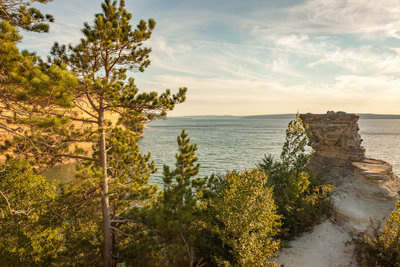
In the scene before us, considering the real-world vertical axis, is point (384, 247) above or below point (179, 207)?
below

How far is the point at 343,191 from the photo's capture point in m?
15.4

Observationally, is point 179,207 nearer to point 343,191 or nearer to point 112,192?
point 112,192

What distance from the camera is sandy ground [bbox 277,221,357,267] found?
12.1 meters

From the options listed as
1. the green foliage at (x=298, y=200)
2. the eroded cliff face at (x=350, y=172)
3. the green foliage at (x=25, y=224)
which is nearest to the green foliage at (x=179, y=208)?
the green foliage at (x=25, y=224)

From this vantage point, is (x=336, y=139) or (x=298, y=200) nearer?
(x=298, y=200)

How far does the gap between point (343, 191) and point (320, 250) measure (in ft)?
16.2

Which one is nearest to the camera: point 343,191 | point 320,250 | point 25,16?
point 25,16

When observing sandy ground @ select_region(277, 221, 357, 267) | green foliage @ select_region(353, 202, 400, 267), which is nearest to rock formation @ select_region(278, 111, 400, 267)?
sandy ground @ select_region(277, 221, 357, 267)

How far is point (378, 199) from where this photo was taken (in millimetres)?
13797

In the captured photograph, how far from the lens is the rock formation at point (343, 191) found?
12.7 metres

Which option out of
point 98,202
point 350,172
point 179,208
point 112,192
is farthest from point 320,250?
point 98,202

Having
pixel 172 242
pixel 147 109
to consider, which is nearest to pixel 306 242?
pixel 172 242

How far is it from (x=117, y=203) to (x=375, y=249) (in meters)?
14.5

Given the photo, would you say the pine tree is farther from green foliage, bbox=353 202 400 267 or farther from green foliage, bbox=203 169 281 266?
green foliage, bbox=353 202 400 267
